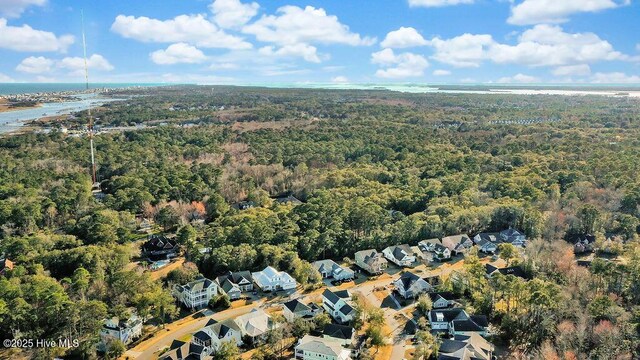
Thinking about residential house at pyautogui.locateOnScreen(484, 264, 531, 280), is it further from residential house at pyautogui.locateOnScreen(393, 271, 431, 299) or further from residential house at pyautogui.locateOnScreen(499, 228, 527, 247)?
residential house at pyautogui.locateOnScreen(499, 228, 527, 247)

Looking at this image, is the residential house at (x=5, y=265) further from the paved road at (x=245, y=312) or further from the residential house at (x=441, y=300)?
the residential house at (x=441, y=300)

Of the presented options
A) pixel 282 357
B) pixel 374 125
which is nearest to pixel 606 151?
pixel 374 125

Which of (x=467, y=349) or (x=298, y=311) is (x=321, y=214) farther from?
(x=467, y=349)

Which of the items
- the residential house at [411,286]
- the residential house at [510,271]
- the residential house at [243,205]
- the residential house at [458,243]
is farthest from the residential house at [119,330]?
the residential house at [458,243]

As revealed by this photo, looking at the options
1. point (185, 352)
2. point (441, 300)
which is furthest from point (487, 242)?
point (185, 352)

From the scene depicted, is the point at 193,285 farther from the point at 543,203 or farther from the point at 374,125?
the point at 374,125

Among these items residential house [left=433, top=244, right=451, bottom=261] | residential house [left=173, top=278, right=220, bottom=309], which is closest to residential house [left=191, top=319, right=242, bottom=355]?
residential house [left=173, top=278, right=220, bottom=309]
